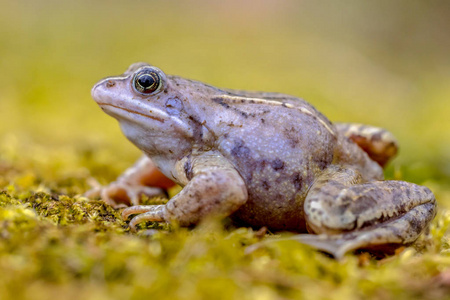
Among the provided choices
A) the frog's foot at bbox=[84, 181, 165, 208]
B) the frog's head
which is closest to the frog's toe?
the frog's head

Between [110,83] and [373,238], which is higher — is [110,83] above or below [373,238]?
above

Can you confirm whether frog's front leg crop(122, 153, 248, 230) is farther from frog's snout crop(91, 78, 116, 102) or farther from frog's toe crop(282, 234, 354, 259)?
frog's snout crop(91, 78, 116, 102)

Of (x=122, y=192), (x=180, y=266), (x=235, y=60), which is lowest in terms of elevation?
(x=122, y=192)

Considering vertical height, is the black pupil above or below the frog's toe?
above

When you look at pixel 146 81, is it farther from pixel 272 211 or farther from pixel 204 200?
pixel 272 211

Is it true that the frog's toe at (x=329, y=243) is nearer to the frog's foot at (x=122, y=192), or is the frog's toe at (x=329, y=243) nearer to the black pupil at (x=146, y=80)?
the black pupil at (x=146, y=80)

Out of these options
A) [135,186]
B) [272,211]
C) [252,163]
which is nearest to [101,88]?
[135,186]
